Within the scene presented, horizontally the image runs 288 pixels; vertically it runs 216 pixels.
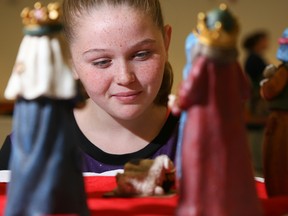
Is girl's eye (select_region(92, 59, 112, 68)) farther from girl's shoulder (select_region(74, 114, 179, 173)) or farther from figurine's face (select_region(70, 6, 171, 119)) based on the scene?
girl's shoulder (select_region(74, 114, 179, 173))

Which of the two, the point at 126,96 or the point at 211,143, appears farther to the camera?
the point at 126,96

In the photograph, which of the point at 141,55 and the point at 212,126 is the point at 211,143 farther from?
the point at 141,55

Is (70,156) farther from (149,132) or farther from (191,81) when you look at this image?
(149,132)

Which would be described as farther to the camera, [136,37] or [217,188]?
[136,37]

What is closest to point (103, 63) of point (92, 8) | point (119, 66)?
point (119, 66)

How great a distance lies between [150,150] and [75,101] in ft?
2.09

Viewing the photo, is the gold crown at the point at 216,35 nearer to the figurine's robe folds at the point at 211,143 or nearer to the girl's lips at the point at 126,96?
the figurine's robe folds at the point at 211,143

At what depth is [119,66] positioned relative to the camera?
0.86 m

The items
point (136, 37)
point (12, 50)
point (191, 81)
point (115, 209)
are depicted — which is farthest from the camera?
point (12, 50)

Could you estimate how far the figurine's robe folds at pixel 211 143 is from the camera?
51cm

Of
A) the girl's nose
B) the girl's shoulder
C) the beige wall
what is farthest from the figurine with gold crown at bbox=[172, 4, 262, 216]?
the beige wall

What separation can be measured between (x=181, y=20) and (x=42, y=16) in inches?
102

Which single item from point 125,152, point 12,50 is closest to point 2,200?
point 125,152

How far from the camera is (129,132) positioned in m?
1.17
